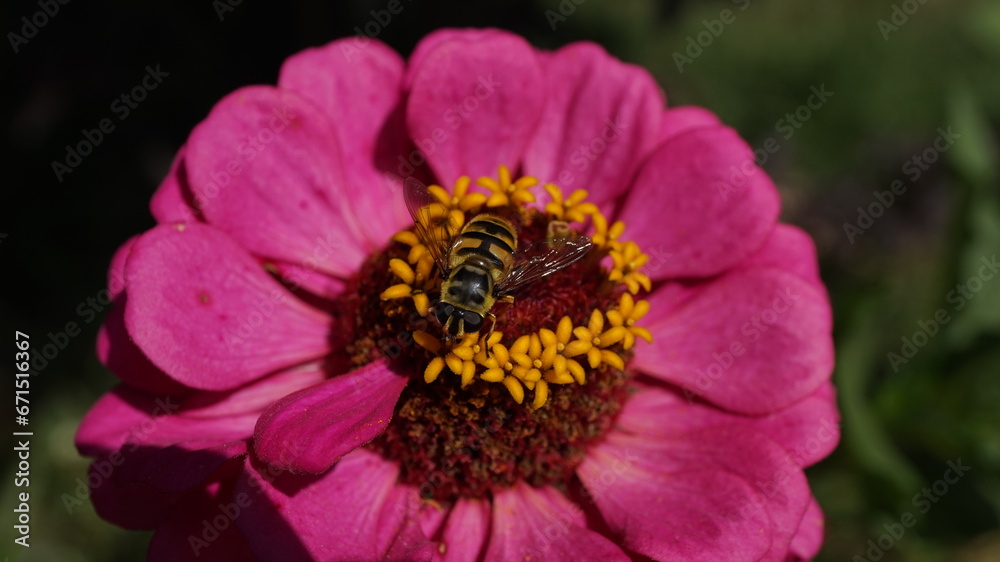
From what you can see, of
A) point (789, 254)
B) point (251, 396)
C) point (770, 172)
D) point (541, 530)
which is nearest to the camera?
point (541, 530)

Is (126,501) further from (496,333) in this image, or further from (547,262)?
(547,262)

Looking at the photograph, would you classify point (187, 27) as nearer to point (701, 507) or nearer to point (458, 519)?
point (458, 519)

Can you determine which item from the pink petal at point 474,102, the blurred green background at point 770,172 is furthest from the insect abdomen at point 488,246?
the blurred green background at point 770,172

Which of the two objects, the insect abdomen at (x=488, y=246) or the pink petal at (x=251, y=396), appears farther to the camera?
the pink petal at (x=251, y=396)

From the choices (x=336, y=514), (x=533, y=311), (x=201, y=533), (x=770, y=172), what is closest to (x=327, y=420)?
(x=336, y=514)

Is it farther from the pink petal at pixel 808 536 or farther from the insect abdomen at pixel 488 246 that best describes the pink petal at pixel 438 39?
the pink petal at pixel 808 536

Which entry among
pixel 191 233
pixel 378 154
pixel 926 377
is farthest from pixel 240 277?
pixel 926 377
